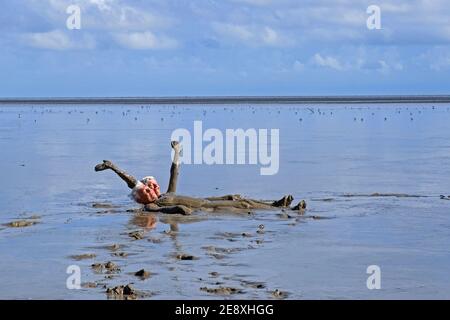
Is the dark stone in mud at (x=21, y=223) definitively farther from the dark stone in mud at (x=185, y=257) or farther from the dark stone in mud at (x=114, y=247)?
the dark stone in mud at (x=185, y=257)

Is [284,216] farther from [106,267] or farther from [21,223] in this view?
[106,267]

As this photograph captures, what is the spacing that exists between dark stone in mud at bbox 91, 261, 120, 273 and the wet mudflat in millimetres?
24

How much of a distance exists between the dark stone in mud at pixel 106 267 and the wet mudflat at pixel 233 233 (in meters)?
0.02

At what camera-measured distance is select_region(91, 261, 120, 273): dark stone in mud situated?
12.4 m

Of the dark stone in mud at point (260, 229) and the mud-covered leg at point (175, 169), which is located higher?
the mud-covered leg at point (175, 169)

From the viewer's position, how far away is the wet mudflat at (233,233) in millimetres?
11570

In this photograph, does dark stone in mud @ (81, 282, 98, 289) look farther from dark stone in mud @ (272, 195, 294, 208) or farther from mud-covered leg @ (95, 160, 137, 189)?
dark stone in mud @ (272, 195, 294, 208)

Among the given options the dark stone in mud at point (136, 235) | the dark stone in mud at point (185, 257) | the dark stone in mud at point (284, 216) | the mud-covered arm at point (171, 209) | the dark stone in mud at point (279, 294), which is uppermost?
the mud-covered arm at point (171, 209)

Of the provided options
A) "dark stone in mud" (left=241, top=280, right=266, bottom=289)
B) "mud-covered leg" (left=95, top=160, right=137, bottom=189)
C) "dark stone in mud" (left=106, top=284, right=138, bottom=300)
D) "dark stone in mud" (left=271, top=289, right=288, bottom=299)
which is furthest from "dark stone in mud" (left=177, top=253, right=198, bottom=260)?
"mud-covered leg" (left=95, top=160, right=137, bottom=189)

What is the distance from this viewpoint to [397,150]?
1339 inches

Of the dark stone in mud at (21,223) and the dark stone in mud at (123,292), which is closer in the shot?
the dark stone in mud at (123,292)

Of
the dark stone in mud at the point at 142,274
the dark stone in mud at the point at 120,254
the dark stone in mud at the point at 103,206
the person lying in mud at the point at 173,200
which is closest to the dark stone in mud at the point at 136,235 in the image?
the dark stone in mud at the point at 120,254

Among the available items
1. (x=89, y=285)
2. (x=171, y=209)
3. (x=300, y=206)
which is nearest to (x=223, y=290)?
(x=89, y=285)
